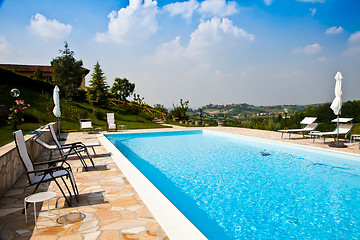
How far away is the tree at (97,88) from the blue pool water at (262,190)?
49.2 feet

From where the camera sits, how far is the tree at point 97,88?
21.4 m

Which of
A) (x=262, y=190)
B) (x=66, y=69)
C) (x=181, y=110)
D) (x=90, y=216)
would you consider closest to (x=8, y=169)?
(x=90, y=216)

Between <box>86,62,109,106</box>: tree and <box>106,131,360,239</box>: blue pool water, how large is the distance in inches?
591

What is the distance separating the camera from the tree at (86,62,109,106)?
2138cm

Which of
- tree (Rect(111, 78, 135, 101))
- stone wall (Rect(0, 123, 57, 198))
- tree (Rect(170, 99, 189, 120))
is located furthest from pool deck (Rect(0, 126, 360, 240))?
tree (Rect(111, 78, 135, 101))

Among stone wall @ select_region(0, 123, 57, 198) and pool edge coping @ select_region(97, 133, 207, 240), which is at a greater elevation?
stone wall @ select_region(0, 123, 57, 198)

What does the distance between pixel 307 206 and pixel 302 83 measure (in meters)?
20.6

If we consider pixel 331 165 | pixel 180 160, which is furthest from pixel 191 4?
pixel 331 165

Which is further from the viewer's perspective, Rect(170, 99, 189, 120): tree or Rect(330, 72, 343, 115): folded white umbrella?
Rect(170, 99, 189, 120): tree

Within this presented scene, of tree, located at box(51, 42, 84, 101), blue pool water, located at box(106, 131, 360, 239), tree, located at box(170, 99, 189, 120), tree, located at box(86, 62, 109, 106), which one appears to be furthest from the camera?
tree, located at box(86, 62, 109, 106)

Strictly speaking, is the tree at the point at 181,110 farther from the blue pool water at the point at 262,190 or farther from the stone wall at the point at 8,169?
the stone wall at the point at 8,169

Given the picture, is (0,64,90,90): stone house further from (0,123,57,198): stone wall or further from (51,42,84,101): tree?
(0,123,57,198): stone wall

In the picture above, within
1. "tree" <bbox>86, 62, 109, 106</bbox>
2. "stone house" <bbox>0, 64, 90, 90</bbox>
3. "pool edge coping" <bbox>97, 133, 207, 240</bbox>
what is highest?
"stone house" <bbox>0, 64, 90, 90</bbox>

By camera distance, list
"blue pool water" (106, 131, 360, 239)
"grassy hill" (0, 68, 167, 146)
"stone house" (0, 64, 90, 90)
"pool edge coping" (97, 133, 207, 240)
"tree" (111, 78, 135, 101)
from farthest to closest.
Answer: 1. "tree" (111, 78, 135, 101)
2. "stone house" (0, 64, 90, 90)
3. "grassy hill" (0, 68, 167, 146)
4. "blue pool water" (106, 131, 360, 239)
5. "pool edge coping" (97, 133, 207, 240)
